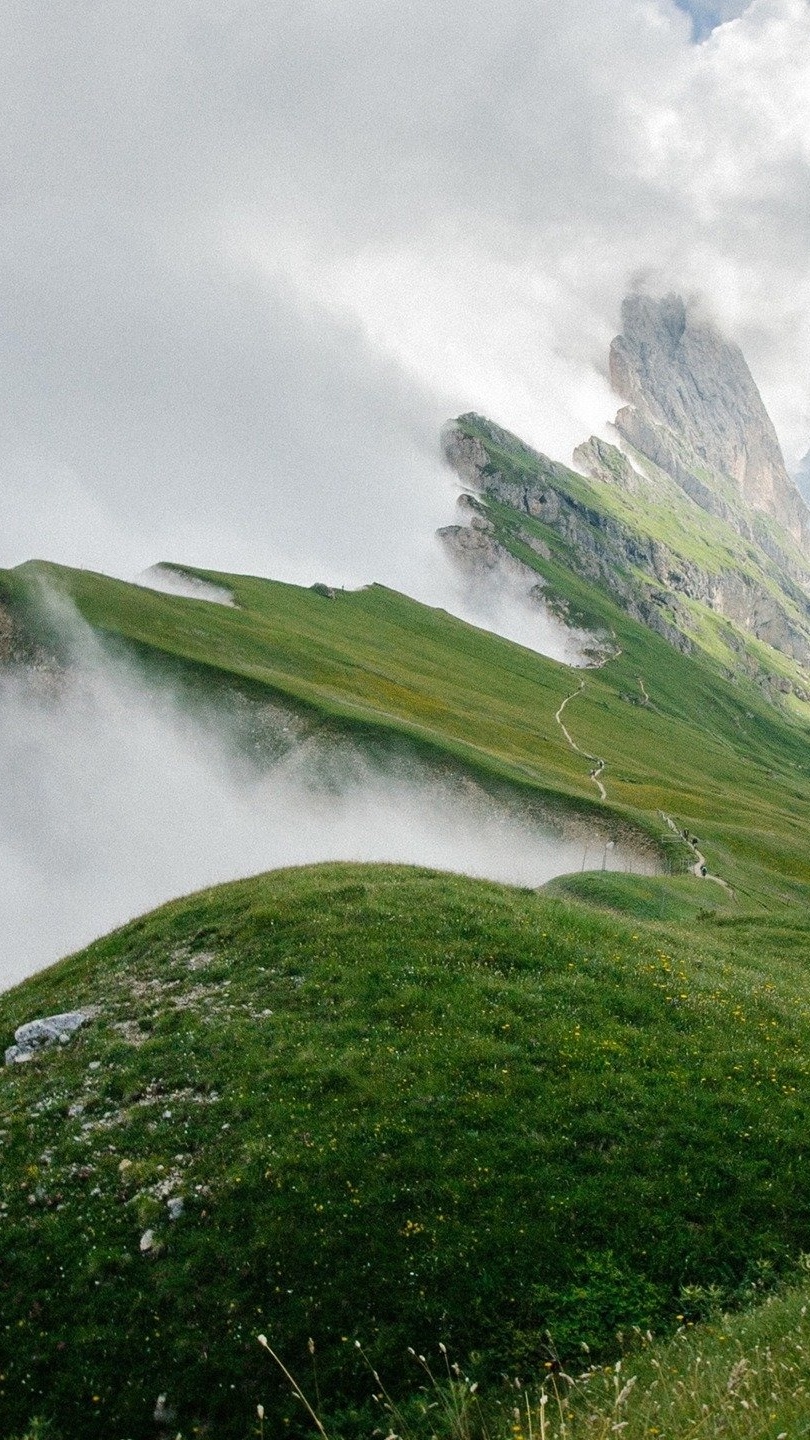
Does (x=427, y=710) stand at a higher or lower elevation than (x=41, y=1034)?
higher

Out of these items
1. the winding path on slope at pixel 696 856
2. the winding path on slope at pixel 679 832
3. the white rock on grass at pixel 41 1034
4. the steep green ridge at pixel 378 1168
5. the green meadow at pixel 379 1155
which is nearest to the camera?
the green meadow at pixel 379 1155

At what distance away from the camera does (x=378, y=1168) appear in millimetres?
15781

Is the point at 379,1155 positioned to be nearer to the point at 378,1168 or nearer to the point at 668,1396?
the point at 378,1168

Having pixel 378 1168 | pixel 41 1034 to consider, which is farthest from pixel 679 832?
pixel 378 1168

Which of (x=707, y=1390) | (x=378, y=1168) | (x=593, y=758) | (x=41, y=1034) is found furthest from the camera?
(x=593, y=758)

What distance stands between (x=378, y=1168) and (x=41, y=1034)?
1303 centimetres

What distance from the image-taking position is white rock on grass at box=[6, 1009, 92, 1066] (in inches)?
916

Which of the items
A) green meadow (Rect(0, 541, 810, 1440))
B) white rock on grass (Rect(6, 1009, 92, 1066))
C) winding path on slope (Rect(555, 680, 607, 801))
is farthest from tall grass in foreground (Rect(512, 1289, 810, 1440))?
winding path on slope (Rect(555, 680, 607, 801))

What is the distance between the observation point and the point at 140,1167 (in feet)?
54.2

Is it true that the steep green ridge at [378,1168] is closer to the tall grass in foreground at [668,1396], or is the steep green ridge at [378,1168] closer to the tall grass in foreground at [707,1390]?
the tall grass in foreground at [668,1396]

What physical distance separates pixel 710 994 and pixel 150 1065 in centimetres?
1575

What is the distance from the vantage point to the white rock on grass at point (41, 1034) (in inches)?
916

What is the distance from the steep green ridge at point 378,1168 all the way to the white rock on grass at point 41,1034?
1.73 ft

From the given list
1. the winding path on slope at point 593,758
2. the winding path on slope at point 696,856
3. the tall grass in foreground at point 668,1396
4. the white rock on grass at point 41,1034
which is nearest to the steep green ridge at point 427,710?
the winding path on slope at point 696,856
